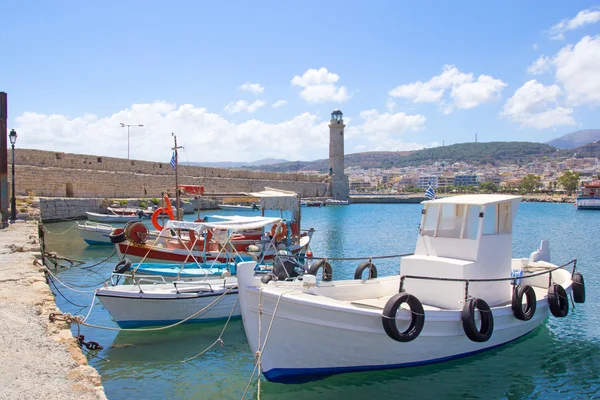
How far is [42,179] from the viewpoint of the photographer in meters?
30.6

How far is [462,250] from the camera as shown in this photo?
25.3 feet

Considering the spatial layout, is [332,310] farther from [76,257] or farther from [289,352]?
[76,257]

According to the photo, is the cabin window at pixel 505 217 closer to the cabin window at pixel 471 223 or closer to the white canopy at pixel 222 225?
the cabin window at pixel 471 223

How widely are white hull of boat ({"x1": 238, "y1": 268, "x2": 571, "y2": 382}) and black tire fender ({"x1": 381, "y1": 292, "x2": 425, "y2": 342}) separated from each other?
0.09 m

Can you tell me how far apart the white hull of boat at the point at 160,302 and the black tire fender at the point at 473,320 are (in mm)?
4104

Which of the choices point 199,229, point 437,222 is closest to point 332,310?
point 437,222

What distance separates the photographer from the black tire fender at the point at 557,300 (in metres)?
8.58

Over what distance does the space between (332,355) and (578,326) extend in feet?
19.5

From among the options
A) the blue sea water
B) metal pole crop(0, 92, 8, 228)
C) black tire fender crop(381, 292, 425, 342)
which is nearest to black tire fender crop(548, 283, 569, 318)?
the blue sea water

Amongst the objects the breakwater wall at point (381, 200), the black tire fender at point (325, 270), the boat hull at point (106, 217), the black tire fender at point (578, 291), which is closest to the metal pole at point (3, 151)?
the boat hull at point (106, 217)

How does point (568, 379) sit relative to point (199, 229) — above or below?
below

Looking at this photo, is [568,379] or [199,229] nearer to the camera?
[568,379]

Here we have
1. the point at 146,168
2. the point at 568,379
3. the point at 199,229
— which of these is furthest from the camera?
the point at 146,168

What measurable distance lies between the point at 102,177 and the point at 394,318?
3270cm
